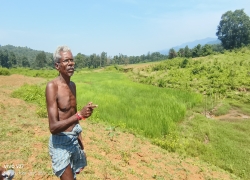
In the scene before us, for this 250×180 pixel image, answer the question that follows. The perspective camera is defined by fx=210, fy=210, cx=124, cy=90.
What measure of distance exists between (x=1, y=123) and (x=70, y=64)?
17.0 ft

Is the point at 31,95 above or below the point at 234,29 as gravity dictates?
below

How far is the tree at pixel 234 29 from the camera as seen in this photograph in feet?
139

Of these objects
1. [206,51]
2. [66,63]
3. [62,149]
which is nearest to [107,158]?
[62,149]

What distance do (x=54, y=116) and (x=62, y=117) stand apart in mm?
207

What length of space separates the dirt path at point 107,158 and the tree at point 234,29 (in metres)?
43.5

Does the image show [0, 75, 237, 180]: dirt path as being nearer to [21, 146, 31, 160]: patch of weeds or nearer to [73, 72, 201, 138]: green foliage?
[21, 146, 31, 160]: patch of weeds

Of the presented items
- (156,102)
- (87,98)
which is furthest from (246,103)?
(87,98)

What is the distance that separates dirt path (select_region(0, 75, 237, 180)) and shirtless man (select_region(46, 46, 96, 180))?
180 cm

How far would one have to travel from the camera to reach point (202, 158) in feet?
19.7

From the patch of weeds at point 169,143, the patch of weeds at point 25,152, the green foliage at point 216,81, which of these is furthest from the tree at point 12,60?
the patch of weeds at point 169,143

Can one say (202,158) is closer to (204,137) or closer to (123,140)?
(204,137)

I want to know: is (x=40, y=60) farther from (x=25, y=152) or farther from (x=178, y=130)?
(x=25, y=152)

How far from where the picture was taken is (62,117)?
2.33 metres

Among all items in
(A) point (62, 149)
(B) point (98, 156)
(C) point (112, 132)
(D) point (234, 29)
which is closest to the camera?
(A) point (62, 149)
